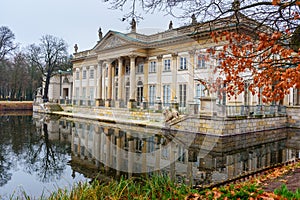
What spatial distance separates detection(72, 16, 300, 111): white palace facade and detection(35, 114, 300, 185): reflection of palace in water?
7.18 metres

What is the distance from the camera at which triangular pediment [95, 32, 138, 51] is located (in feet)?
94.7

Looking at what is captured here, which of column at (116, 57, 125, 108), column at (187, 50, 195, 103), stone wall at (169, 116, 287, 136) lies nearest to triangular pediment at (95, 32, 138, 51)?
column at (116, 57, 125, 108)

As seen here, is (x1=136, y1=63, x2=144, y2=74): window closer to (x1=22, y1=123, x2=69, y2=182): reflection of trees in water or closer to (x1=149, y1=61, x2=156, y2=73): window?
(x1=149, y1=61, x2=156, y2=73): window

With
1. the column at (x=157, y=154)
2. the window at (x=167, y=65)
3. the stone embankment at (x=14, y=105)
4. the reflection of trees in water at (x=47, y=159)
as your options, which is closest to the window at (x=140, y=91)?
the window at (x=167, y=65)

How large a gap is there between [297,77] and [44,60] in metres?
45.7

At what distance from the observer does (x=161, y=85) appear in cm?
2733

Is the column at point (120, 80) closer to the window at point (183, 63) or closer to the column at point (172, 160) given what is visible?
the window at point (183, 63)

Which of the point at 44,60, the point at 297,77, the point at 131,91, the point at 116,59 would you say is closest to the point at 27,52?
the point at 44,60

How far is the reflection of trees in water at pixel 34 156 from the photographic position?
27.6 feet

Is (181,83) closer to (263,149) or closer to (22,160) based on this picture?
(263,149)

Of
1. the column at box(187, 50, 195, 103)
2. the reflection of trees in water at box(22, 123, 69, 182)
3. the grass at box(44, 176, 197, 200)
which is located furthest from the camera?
the column at box(187, 50, 195, 103)

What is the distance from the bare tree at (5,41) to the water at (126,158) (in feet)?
114

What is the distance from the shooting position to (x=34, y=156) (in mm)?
10570

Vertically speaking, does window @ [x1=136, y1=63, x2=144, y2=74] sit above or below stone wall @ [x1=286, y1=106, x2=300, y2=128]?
above
